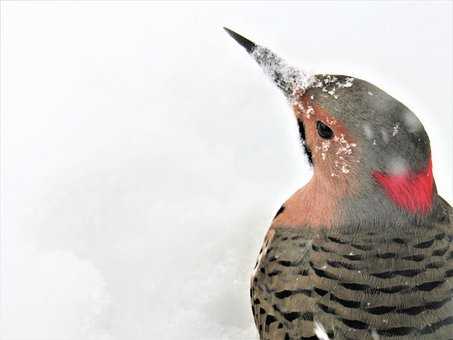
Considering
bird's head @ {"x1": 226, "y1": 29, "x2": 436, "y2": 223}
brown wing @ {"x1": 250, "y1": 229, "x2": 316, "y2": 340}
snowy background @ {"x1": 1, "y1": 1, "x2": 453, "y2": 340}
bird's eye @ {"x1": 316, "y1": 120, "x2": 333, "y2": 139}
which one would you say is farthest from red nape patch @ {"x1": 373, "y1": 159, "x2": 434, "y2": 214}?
snowy background @ {"x1": 1, "y1": 1, "x2": 453, "y2": 340}

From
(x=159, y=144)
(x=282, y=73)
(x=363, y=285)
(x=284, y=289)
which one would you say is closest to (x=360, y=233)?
(x=363, y=285)

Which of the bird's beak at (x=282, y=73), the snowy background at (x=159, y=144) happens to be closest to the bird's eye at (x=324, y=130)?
the bird's beak at (x=282, y=73)

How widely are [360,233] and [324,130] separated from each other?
0.32 m

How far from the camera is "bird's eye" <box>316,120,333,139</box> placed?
244cm

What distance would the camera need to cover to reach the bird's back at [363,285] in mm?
2309

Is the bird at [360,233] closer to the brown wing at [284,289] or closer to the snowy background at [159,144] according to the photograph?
the brown wing at [284,289]

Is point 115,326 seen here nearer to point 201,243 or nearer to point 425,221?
point 201,243

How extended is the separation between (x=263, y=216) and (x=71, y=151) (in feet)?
2.63

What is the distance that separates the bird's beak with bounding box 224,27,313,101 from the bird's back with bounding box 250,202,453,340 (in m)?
0.43

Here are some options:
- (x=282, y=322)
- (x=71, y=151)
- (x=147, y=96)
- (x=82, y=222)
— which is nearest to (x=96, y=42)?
(x=147, y=96)

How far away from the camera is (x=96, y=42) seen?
12.3 ft

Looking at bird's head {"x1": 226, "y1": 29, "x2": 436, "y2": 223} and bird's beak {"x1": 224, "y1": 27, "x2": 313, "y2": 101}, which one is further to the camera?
bird's beak {"x1": 224, "y1": 27, "x2": 313, "y2": 101}

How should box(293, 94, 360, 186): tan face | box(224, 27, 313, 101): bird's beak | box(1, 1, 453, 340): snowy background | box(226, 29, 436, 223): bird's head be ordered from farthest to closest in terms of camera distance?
box(1, 1, 453, 340): snowy background → box(224, 27, 313, 101): bird's beak → box(293, 94, 360, 186): tan face → box(226, 29, 436, 223): bird's head

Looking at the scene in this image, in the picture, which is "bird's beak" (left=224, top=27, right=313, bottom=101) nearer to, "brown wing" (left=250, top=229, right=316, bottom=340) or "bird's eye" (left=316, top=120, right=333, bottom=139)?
"bird's eye" (left=316, top=120, right=333, bottom=139)
